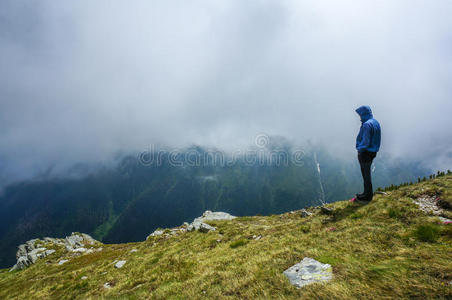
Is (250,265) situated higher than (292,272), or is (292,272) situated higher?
(292,272)

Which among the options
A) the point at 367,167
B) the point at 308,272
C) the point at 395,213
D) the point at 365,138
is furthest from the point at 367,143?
the point at 308,272

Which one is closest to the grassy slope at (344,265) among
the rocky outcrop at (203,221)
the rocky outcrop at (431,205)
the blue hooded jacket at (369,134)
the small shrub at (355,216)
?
the small shrub at (355,216)

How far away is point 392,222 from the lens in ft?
26.4

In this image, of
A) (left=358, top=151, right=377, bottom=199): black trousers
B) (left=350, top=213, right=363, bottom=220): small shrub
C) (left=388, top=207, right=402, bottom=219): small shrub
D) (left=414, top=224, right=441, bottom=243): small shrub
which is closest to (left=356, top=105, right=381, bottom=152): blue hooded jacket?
(left=358, top=151, right=377, bottom=199): black trousers

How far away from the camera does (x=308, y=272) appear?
17.7ft

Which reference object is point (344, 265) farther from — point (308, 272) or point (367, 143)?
point (367, 143)

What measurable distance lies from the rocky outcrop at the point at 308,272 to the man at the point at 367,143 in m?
8.41

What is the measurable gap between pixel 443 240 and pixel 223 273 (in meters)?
7.48

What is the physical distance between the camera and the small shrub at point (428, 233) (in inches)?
238

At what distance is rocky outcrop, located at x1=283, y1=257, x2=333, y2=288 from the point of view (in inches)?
194

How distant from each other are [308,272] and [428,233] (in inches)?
180

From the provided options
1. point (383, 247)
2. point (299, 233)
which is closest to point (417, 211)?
point (383, 247)

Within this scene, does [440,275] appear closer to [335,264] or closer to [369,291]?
[369,291]

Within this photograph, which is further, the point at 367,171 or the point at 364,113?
the point at 364,113
